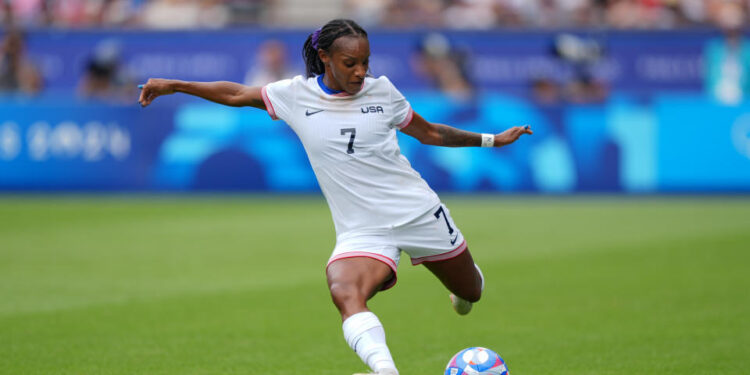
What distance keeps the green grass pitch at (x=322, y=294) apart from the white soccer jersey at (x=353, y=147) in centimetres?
129

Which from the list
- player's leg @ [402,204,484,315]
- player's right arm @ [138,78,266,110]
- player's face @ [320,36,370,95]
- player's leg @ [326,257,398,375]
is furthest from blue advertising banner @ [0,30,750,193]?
player's leg @ [326,257,398,375]

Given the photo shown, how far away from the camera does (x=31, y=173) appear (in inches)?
757

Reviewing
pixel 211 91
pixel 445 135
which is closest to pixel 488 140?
pixel 445 135

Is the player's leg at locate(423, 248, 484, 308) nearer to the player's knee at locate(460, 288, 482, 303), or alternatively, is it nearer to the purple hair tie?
the player's knee at locate(460, 288, 482, 303)

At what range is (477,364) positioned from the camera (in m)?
6.05

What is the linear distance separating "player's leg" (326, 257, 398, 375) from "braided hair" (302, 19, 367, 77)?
1247mm

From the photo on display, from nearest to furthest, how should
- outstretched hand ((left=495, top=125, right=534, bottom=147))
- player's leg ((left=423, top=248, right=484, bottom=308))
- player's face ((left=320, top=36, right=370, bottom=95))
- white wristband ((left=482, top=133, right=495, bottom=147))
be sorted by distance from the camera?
player's face ((left=320, top=36, right=370, bottom=95)) < player's leg ((left=423, top=248, right=484, bottom=308)) < outstretched hand ((left=495, top=125, right=534, bottom=147)) < white wristband ((left=482, top=133, right=495, bottom=147))

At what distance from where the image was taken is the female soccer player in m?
6.11

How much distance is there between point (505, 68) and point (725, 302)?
44.8 ft

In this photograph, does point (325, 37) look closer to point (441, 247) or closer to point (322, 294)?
point (441, 247)

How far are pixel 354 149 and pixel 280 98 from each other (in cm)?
57

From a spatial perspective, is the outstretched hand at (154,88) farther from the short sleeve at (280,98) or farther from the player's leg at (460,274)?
the player's leg at (460,274)

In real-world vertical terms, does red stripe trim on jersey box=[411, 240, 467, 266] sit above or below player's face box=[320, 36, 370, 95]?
below

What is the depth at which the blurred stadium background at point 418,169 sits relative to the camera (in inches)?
324
